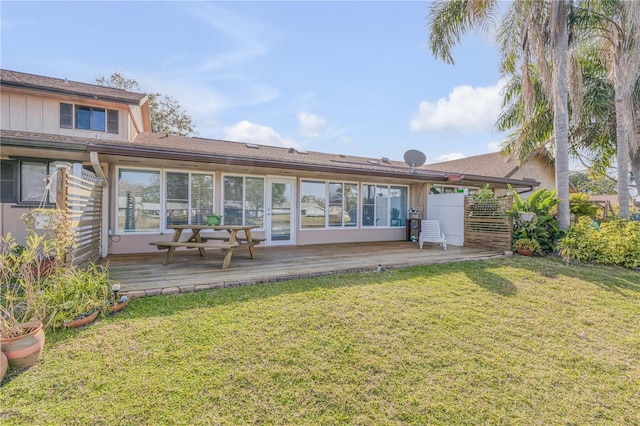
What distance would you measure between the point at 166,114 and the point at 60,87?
1324 centimetres

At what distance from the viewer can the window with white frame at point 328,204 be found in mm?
9281

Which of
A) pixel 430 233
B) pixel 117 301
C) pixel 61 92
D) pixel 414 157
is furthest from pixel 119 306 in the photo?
pixel 414 157

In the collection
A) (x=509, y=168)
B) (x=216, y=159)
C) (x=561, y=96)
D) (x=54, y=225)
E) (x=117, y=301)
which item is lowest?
(x=117, y=301)

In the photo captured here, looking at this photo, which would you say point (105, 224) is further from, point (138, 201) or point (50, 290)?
point (50, 290)

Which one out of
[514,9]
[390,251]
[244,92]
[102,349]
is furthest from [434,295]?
[244,92]

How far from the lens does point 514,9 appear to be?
773 centimetres

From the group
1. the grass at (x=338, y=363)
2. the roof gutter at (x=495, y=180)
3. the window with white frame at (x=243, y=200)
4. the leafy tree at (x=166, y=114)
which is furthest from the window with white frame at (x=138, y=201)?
the leafy tree at (x=166, y=114)

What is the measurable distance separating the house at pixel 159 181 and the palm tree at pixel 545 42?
2497 millimetres

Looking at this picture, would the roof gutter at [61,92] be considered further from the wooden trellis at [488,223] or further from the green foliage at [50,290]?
the wooden trellis at [488,223]

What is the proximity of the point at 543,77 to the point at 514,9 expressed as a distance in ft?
6.37

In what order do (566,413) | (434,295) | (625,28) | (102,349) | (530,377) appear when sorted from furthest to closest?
(625,28) → (434,295) → (102,349) → (530,377) → (566,413)

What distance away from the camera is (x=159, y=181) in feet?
24.3

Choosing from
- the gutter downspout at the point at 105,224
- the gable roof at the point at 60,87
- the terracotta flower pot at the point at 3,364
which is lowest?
the terracotta flower pot at the point at 3,364

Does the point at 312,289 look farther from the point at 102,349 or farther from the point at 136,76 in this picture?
the point at 136,76
